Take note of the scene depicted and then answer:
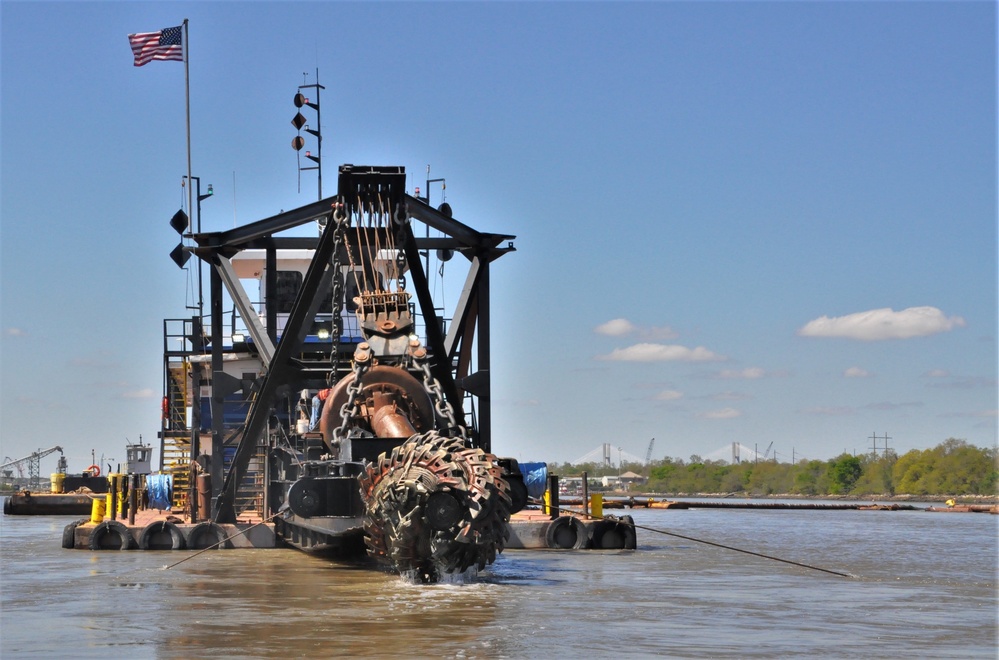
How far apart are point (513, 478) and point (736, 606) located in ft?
15.4

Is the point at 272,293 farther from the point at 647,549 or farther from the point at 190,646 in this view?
the point at 190,646

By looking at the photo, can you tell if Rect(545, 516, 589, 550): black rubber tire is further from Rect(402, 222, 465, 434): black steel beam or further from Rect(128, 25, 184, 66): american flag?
Rect(128, 25, 184, 66): american flag

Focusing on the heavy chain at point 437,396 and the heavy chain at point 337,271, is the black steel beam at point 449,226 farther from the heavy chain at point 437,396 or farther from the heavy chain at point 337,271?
the heavy chain at point 437,396

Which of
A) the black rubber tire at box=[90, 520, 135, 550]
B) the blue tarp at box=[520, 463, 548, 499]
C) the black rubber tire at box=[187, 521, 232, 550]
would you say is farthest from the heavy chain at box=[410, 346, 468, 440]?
the blue tarp at box=[520, 463, 548, 499]

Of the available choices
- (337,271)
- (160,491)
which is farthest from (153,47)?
(337,271)

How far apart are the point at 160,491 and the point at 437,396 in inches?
952

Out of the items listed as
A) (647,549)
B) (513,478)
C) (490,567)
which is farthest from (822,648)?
Answer: (647,549)

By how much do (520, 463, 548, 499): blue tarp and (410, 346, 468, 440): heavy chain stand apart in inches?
635

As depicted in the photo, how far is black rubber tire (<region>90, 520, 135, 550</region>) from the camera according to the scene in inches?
1318

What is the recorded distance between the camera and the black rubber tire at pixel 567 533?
33344mm

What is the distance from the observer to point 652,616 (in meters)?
19.9

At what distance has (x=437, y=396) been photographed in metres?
26.5

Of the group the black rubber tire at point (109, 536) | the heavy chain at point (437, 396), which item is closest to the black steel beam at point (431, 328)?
the heavy chain at point (437, 396)

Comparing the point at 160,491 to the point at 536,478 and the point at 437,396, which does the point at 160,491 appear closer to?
the point at 536,478
